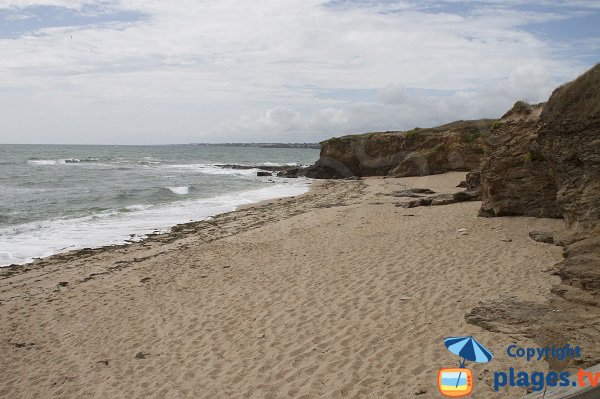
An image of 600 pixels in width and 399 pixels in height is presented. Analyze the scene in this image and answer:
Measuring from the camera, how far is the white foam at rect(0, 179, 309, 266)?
49.9 feet

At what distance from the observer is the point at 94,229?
1861cm

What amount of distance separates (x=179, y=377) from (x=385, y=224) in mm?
10530

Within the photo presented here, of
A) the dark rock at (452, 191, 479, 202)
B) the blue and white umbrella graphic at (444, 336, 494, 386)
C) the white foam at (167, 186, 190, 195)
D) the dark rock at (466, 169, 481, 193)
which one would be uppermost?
the dark rock at (466, 169, 481, 193)

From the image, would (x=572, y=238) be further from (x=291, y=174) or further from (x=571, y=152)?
(x=291, y=174)

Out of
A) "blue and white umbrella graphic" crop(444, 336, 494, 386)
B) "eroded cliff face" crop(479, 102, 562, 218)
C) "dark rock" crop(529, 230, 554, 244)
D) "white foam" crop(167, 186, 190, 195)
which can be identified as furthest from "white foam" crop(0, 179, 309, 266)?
"blue and white umbrella graphic" crop(444, 336, 494, 386)

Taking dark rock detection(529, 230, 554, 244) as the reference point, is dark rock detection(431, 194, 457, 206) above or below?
above

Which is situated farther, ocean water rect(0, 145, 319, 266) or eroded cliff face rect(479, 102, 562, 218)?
ocean water rect(0, 145, 319, 266)

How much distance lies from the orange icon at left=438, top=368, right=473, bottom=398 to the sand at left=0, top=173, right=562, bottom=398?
0.35m

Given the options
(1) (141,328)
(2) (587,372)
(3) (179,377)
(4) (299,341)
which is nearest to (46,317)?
(1) (141,328)

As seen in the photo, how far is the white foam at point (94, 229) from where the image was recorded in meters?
15.2

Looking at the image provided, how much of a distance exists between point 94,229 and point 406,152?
29.3m

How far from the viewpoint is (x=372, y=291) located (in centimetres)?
891

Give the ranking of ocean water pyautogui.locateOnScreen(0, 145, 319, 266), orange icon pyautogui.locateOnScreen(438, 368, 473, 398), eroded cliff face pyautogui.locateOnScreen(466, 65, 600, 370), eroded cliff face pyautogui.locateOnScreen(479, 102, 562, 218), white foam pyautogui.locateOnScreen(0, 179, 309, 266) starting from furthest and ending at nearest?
ocean water pyautogui.locateOnScreen(0, 145, 319, 266)
white foam pyautogui.locateOnScreen(0, 179, 309, 266)
eroded cliff face pyautogui.locateOnScreen(479, 102, 562, 218)
eroded cliff face pyautogui.locateOnScreen(466, 65, 600, 370)
orange icon pyautogui.locateOnScreen(438, 368, 473, 398)

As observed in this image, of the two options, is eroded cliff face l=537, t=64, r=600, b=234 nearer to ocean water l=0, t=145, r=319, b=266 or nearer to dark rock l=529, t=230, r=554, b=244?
dark rock l=529, t=230, r=554, b=244
